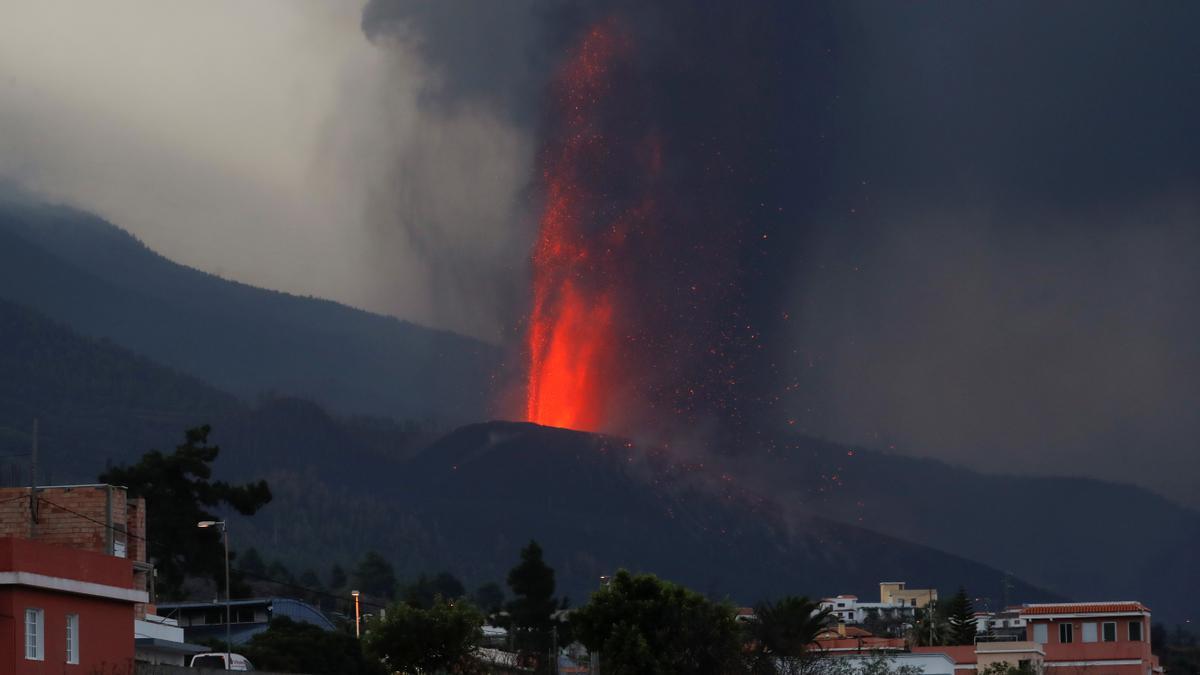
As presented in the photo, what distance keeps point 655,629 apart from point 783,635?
34.8ft

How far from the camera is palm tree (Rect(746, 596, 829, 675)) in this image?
3342 inches

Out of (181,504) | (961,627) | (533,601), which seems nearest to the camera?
(181,504)

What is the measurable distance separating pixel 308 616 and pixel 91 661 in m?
89.4

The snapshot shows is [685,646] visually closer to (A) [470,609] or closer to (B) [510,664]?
(A) [470,609]

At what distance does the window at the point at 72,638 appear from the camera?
138 ft

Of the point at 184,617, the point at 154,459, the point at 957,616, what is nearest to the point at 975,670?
the point at 957,616

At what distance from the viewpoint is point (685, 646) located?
8006 centimetres

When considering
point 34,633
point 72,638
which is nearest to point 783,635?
point 72,638

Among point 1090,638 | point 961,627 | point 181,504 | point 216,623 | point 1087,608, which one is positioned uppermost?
point 181,504

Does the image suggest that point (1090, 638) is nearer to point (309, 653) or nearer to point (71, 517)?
point (309, 653)

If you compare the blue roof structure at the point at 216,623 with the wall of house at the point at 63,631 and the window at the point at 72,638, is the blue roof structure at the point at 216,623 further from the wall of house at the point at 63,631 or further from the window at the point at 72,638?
the window at the point at 72,638

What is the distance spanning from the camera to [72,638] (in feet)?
138

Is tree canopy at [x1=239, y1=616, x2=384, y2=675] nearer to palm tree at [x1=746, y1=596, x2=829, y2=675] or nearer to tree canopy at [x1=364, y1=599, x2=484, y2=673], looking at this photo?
tree canopy at [x1=364, y1=599, x2=484, y2=673]

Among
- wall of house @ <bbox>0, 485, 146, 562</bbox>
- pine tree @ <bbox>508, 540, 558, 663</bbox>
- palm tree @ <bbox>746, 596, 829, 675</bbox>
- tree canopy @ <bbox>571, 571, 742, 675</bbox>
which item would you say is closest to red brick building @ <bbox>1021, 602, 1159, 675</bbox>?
palm tree @ <bbox>746, 596, 829, 675</bbox>
